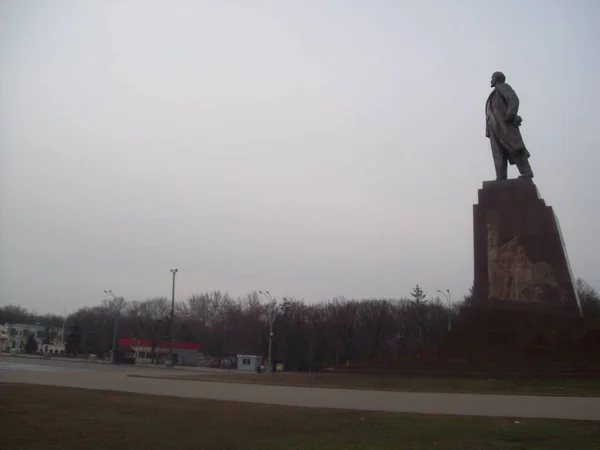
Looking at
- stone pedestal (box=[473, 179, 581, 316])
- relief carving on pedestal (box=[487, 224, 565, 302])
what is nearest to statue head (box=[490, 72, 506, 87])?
stone pedestal (box=[473, 179, 581, 316])

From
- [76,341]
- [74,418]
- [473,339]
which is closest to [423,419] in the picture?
[74,418]

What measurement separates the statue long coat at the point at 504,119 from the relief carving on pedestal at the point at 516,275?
340 cm

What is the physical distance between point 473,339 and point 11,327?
3810 inches

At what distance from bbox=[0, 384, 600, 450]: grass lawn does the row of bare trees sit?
20.5 metres

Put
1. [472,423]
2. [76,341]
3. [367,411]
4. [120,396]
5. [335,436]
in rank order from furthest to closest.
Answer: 1. [76,341]
2. [120,396]
3. [367,411]
4. [472,423]
5. [335,436]

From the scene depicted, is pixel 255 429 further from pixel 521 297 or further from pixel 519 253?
pixel 519 253

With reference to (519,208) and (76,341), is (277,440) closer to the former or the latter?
(519,208)

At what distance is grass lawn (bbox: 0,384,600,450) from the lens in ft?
25.1

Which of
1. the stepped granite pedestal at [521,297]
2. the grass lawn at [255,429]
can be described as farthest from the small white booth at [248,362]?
the grass lawn at [255,429]

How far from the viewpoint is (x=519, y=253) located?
810 inches

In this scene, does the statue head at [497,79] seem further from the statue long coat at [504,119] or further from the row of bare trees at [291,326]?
the row of bare trees at [291,326]

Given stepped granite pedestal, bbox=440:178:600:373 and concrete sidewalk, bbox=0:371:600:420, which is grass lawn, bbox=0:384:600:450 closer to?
concrete sidewalk, bbox=0:371:600:420

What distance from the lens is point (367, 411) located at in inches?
439

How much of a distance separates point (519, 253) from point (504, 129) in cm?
507
